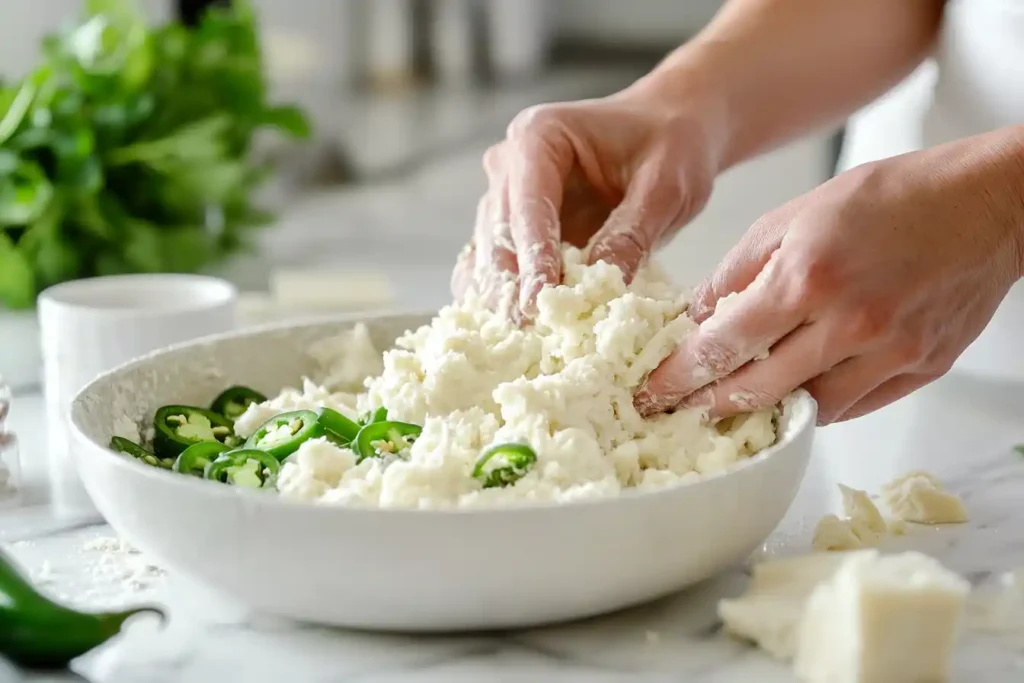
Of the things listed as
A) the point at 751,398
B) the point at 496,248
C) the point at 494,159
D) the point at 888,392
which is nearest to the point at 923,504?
the point at 888,392

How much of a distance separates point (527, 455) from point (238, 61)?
63.9 inches

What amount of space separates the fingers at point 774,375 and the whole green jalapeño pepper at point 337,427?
0.28 metres

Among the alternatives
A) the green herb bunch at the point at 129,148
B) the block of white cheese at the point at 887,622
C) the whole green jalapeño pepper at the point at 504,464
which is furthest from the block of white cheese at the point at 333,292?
the block of white cheese at the point at 887,622

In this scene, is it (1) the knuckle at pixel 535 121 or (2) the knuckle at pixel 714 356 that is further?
(1) the knuckle at pixel 535 121

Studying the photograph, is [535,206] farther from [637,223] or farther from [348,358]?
[348,358]

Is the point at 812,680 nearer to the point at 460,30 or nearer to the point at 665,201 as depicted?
A: the point at 665,201

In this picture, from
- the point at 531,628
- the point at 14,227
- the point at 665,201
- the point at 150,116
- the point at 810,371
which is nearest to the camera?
the point at 531,628

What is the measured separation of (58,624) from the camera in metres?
0.82

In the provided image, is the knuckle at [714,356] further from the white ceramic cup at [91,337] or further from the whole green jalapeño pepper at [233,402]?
the white ceramic cup at [91,337]

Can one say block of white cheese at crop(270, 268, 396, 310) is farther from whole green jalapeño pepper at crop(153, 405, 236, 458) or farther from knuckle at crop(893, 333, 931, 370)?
knuckle at crop(893, 333, 931, 370)

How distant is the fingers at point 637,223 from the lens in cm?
122

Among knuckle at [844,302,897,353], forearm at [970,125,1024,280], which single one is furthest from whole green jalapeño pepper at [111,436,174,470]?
forearm at [970,125,1024,280]

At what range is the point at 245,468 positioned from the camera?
38.8 inches

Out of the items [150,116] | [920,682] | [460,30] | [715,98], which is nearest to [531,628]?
[920,682]
